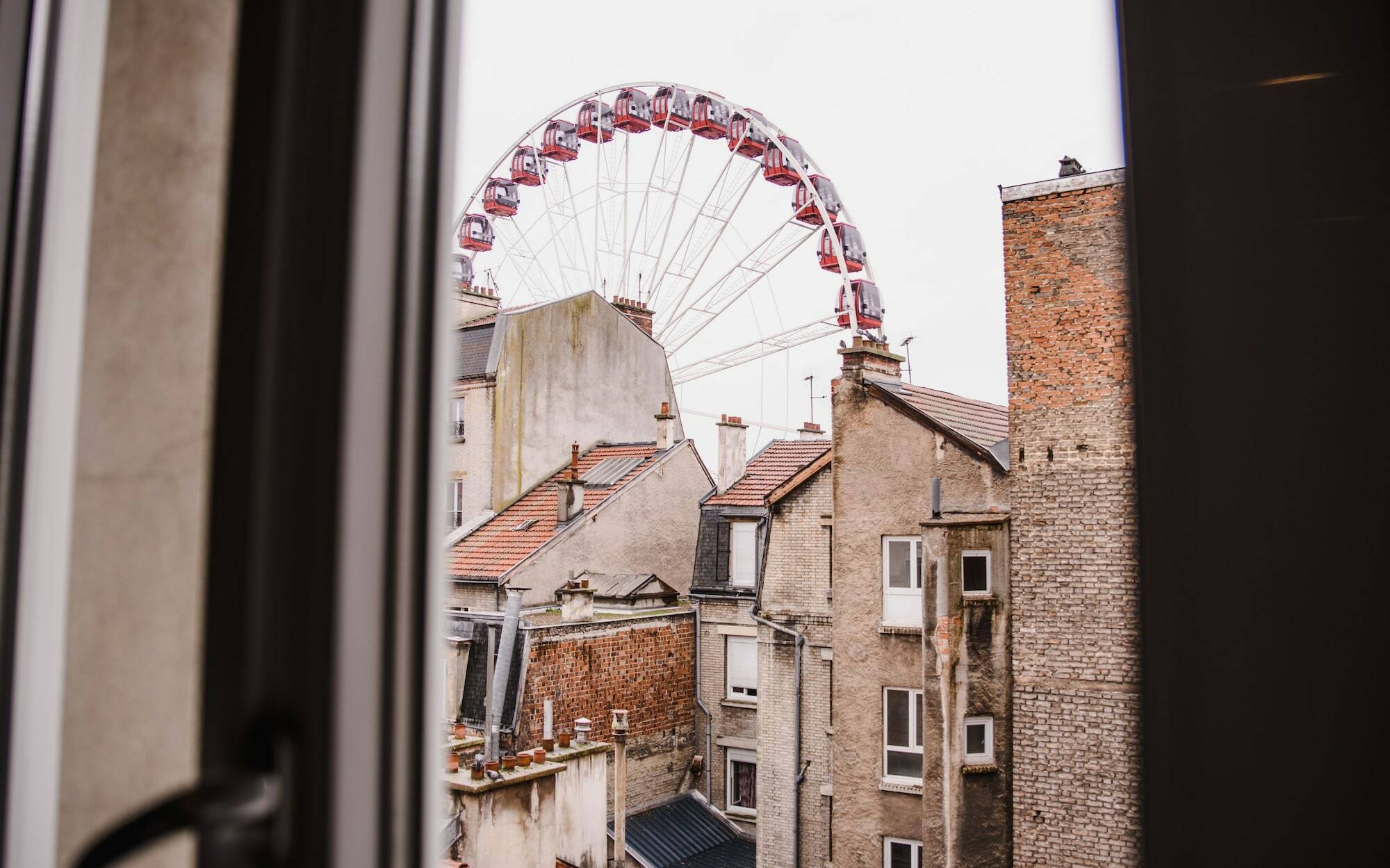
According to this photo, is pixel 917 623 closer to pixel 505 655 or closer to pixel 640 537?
pixel 505 655

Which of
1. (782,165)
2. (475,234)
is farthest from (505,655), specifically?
(475,234)

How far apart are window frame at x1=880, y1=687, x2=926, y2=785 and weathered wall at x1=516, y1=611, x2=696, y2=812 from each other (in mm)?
2596

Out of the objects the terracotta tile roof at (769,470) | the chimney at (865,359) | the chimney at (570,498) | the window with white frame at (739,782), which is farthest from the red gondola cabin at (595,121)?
the chimney at (865,359)

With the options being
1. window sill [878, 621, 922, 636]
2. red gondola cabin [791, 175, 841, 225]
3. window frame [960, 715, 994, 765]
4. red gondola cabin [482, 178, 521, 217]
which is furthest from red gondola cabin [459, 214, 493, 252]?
window frame [960, 715, 994, 765]

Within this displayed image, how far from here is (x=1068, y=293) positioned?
5.39 metres

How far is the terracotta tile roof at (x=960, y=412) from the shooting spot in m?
6.37

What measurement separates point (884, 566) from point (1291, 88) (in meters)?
6.37

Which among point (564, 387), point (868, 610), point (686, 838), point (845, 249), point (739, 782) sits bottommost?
point (686, 838)

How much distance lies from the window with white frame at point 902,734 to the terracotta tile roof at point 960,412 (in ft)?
5.59

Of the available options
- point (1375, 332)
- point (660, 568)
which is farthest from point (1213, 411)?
point (660, 568)

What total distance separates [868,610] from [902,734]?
814mm

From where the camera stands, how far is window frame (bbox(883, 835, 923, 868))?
652 centimetres

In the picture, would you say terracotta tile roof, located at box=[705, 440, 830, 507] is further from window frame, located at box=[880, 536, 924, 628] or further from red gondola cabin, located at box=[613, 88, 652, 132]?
red gondola cabin, located at box=[613, 88, 652, 132]

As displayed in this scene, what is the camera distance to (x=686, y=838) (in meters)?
9.12
